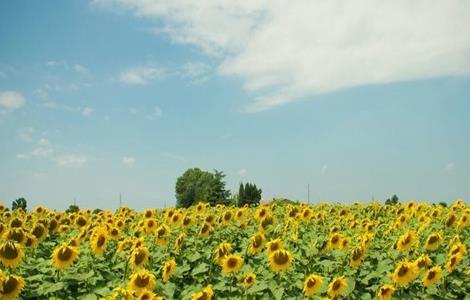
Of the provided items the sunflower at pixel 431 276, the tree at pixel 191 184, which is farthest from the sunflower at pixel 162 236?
the tree at pixel 191 184

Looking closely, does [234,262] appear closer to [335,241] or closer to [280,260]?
[280,260]

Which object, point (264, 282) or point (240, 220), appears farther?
point (240, 220)

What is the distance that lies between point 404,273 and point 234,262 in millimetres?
2491

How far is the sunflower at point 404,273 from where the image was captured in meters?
8.89

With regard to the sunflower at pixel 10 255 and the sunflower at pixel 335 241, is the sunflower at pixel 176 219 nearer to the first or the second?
the sunflower at pixel 335 241

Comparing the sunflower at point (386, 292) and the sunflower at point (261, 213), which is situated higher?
the sunflower at point (261, 213)

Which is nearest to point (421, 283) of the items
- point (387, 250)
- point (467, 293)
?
point (467, 293)

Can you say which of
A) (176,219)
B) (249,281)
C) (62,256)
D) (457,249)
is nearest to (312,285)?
(249,281)

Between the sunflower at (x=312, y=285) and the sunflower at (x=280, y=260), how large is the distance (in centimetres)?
79

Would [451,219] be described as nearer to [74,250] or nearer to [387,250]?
[387,250]

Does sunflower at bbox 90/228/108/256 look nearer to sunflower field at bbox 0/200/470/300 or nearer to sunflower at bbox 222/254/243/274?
sunflower field at bbox 0/200/470/300

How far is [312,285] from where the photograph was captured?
7.79 metres

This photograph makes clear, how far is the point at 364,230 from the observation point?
12.8m

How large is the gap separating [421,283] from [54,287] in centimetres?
554
